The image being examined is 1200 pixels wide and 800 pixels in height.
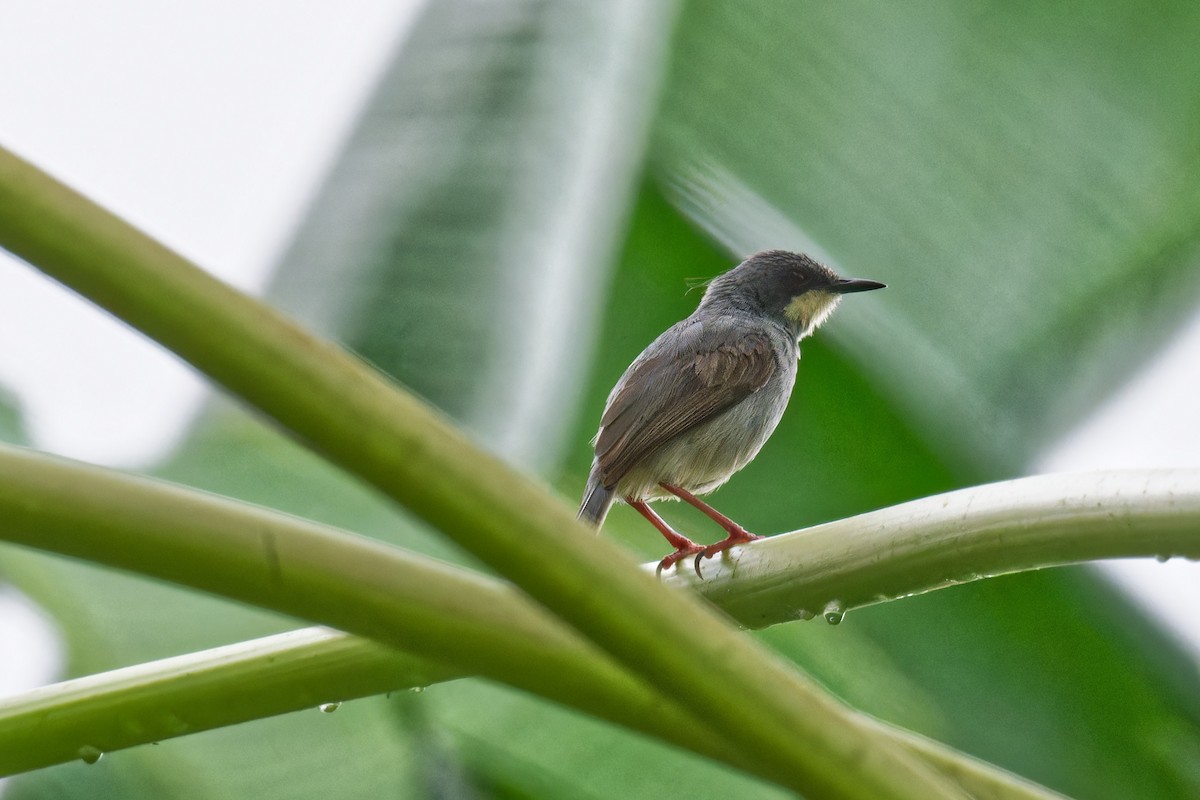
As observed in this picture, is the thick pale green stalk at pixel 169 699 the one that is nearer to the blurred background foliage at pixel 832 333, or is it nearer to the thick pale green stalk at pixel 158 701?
the thick pale green stalk at pixel 158 701

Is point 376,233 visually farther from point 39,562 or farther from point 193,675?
point 193,675

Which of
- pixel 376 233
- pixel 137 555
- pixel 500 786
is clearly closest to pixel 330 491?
pixel 376 233

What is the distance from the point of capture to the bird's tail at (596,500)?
310cm

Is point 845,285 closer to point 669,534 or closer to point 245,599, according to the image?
point 669,534

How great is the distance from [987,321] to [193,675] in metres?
1.47

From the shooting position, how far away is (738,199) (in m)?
2.29

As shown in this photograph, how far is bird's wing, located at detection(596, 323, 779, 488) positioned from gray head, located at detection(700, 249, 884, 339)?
41cm

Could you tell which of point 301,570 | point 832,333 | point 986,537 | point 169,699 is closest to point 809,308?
point 832,333

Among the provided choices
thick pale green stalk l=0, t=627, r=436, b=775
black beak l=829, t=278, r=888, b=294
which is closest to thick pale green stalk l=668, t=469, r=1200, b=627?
thick pale green stalk l=0, t=627, r=436, b=775

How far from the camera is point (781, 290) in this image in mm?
4055

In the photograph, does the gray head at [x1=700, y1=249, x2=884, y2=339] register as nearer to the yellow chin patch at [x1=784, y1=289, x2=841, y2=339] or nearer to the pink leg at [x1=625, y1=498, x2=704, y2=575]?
the yellow chin patch at [x1=784, y1=289, x2=841, y2=339]

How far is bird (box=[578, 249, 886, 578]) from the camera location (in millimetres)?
3160

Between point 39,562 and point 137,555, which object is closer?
point 137,555

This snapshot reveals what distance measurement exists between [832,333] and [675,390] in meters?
0.79
